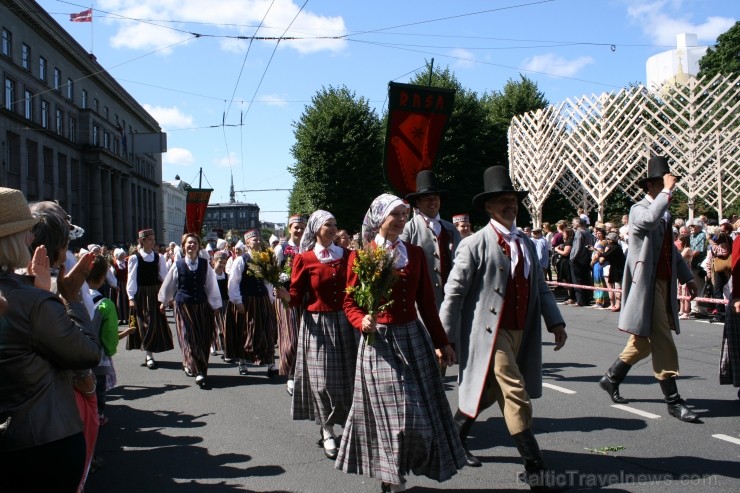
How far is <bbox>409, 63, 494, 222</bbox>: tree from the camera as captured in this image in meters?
36.8

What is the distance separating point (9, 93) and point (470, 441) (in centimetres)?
4126

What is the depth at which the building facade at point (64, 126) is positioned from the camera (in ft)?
128

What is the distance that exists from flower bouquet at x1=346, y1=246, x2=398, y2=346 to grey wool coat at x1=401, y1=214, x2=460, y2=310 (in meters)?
1.81

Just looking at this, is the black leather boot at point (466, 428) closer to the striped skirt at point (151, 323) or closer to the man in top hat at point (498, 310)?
the man in top hat at point (498, 310)

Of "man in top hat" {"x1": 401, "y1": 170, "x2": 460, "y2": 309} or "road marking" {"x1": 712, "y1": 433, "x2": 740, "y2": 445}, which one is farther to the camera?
"man in top hat" {"x1": 401, "y1": 170, "x2": 460, "y2": 309}

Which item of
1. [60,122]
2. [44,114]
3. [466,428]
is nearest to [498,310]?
[466,428]

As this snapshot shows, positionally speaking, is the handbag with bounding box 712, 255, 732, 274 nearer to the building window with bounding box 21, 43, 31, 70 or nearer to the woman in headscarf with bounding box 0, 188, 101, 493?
the woman in headscarf with bounding box 0, 188, 101, 493

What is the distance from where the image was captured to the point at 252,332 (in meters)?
9.20

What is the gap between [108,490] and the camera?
4703mm

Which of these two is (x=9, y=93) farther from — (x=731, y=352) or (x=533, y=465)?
(x=533, y=465)

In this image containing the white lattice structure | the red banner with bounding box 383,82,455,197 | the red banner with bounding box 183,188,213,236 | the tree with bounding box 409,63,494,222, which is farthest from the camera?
the tree with bounding box 409,63,494,222

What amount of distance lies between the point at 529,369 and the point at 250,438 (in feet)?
8.45

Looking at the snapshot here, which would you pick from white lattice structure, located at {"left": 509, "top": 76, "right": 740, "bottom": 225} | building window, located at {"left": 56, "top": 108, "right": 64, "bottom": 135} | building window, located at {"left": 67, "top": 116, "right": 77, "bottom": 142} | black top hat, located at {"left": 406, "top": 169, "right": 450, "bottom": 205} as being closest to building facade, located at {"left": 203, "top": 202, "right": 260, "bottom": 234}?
building window, located at {"left": 67, "top": 116, "right": 77, "bottom": 142}

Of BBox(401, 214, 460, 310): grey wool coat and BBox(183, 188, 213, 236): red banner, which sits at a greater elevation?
BBox(183, 188, 213, 236): red banner
